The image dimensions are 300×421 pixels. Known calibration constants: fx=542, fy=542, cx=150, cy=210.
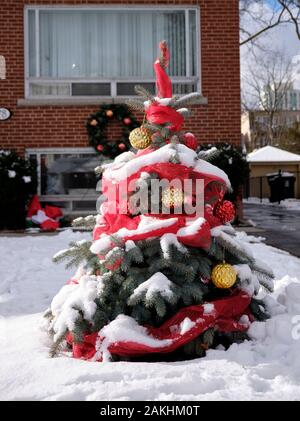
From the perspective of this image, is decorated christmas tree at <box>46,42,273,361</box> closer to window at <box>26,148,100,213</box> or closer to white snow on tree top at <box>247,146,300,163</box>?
window at <box>26,148,100,213</box>

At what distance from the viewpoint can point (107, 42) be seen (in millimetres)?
11242

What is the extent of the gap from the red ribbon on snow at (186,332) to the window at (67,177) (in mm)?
7859

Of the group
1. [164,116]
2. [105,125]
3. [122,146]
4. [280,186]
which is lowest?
[280,186]

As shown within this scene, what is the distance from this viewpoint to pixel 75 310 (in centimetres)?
315

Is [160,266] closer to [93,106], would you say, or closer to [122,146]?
[122,146]

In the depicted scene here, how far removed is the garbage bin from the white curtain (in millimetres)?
13260

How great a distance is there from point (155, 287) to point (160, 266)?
0.17 m

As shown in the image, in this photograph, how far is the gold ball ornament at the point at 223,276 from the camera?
3256 millimetres

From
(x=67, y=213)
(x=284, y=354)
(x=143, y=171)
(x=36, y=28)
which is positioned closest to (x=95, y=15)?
(x=36, y=28)

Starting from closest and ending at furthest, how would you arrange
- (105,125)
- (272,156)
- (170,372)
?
(170,372), (105,125), (272,156)

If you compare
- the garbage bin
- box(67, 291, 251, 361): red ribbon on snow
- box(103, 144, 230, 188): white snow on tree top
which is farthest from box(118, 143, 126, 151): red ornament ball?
the garbage bin

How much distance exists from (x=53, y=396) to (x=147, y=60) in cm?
959

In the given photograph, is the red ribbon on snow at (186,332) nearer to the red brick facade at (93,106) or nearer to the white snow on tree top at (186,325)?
the white snow on tree top at (186,325)

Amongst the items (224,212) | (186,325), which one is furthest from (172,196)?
(186,325)
